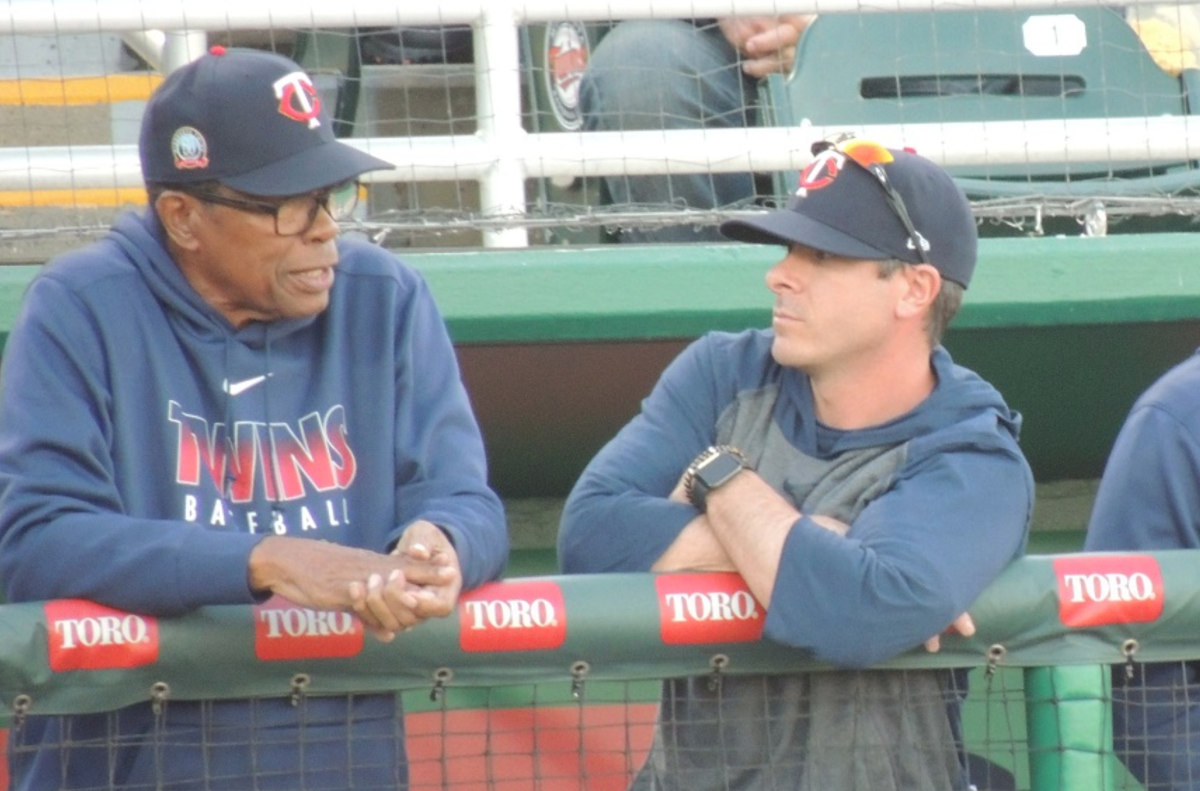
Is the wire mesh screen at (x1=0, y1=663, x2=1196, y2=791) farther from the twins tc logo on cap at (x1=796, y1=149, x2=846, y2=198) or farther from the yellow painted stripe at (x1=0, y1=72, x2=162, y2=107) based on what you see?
the yellow painted stripe at (x1=0, y1=72, x2=162, y2=107)

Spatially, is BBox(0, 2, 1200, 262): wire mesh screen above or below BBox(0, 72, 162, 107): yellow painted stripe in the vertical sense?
below

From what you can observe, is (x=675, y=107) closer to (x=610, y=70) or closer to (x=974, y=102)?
(x=610, y=70)

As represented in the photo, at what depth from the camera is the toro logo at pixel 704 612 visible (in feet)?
8.89

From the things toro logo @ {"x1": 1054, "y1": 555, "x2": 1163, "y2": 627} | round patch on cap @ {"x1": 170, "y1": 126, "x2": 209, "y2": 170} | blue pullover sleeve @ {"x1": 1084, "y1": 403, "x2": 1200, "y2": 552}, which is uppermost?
round patch on cap @ {"x1": 170, "y1": 126, "x2": 209, "y2": 170}

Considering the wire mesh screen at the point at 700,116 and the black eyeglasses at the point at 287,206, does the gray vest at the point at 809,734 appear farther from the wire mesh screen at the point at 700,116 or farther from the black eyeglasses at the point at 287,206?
the wire mesh screen at the point at 700,116

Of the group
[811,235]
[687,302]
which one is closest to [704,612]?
[811,235]

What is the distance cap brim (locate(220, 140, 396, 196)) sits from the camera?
2.93 meters

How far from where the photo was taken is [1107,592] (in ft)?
9.11

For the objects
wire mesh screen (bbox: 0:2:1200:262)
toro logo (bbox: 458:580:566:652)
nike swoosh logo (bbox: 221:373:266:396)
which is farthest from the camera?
wire mesh screen (bbox: 0:2:1200:262)

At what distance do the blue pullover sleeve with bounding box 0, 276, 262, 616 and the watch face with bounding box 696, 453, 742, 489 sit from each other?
2.35 ft

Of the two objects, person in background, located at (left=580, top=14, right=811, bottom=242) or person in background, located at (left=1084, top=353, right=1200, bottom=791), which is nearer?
person in background, located at (left=1084, top=353, right=1200, bottom=791)

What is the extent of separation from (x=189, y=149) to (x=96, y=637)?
0.80 meters

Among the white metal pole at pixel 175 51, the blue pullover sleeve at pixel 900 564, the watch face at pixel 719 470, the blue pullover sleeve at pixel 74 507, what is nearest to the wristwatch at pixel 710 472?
the watch face at pixel 719 470

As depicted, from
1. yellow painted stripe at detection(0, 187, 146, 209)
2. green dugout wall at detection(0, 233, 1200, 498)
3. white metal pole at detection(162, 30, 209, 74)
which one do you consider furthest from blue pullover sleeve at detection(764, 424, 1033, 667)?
yellow painted stripe at detection(0, 187, 146, 209)
